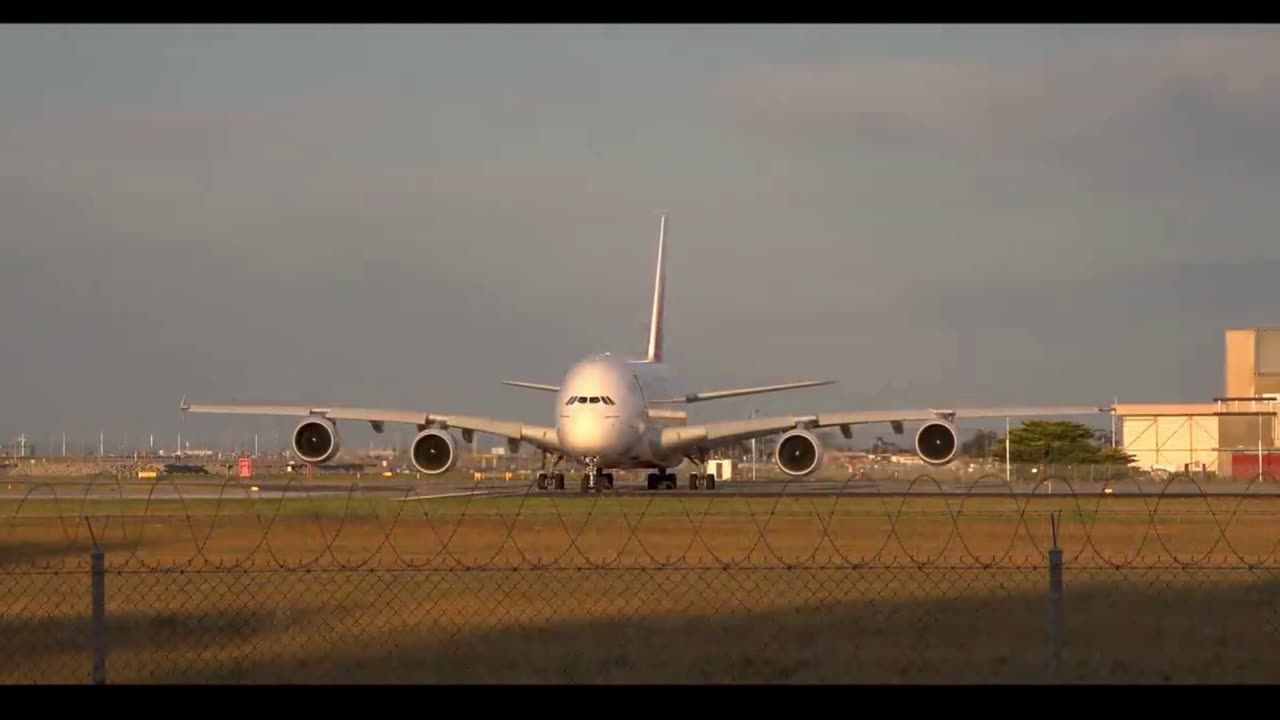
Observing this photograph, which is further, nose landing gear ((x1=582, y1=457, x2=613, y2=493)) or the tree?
the tree

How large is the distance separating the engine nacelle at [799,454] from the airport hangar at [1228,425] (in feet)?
82.8

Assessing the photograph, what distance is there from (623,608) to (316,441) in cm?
3525

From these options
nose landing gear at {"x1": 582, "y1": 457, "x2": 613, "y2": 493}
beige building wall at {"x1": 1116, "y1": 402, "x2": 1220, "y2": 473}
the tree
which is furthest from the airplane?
beige building wall at {"x1": 1116, "y1": 402, "x2": 1220, "y2": 473}

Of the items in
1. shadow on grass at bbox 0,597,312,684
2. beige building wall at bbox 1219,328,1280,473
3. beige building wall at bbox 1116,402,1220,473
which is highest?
beige building wall at bbox 1219,328,1280,473

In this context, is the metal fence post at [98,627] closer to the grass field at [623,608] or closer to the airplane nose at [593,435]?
the grass field at [623,608]

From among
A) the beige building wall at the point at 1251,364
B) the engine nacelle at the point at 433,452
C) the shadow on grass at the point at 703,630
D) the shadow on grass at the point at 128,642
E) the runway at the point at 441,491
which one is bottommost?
the shadow on grass at the point at 128,642

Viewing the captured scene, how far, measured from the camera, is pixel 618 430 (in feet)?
156

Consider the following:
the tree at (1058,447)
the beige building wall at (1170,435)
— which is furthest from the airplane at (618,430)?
the beige building wall at (1170,435)

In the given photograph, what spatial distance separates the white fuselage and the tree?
764 inches

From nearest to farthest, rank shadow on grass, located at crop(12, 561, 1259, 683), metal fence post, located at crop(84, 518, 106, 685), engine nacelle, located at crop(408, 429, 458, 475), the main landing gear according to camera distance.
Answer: metal fence post, located at crop(84, 518, 106, 685)
shadow on grass, located at crop(12, 561, 1259, 683)
engine nacelle, located at crop(408, 429, 458, 475)
the main landing gear

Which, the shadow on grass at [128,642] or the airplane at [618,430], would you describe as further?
the airplane at [618,430]

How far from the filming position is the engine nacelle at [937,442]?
48250 millimetres

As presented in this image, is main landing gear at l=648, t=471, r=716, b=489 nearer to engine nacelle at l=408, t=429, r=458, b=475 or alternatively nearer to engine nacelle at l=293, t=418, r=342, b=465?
engine nacelle at l=408, t=429, r=458, b=475

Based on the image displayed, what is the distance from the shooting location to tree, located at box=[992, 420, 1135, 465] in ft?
241
